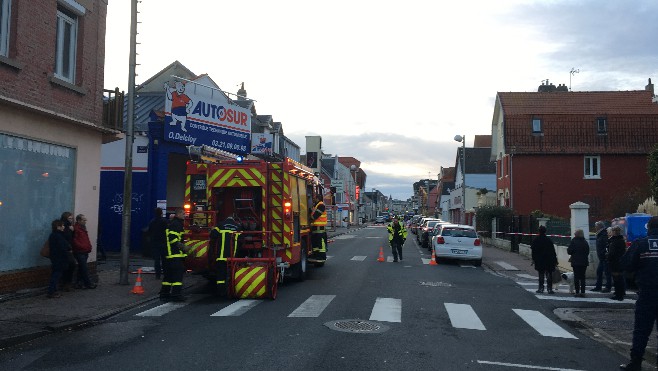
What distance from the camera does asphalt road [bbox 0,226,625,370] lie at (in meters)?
6.96

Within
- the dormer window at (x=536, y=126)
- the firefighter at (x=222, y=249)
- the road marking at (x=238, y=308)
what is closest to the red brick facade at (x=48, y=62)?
the firefighter at (x=222, y=249)

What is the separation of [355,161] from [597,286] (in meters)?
108

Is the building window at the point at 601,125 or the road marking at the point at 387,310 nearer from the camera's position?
the road marking at the point at 387,310

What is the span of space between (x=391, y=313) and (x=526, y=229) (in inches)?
699

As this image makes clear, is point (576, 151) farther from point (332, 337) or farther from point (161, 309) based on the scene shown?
point (332, 337)

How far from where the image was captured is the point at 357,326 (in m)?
9.05

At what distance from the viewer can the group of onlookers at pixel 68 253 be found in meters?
11.6

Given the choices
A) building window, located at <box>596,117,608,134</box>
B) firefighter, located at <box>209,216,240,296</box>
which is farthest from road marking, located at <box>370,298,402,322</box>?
building window, located at <box>596,117,608,134</box>

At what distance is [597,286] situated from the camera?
14391 millimetres

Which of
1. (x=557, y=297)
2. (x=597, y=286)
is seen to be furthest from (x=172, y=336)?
(x=597, y=286)

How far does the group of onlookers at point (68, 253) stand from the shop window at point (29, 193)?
48cm

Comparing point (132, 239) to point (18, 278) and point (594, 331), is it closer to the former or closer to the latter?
point (18, 278)

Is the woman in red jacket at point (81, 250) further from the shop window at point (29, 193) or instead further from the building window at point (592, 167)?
the building window at point (592, 167)

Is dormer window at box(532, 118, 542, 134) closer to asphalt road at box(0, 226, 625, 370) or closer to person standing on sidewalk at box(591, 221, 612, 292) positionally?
person standing on sidewalk at box(591, 221, 612, 292)
